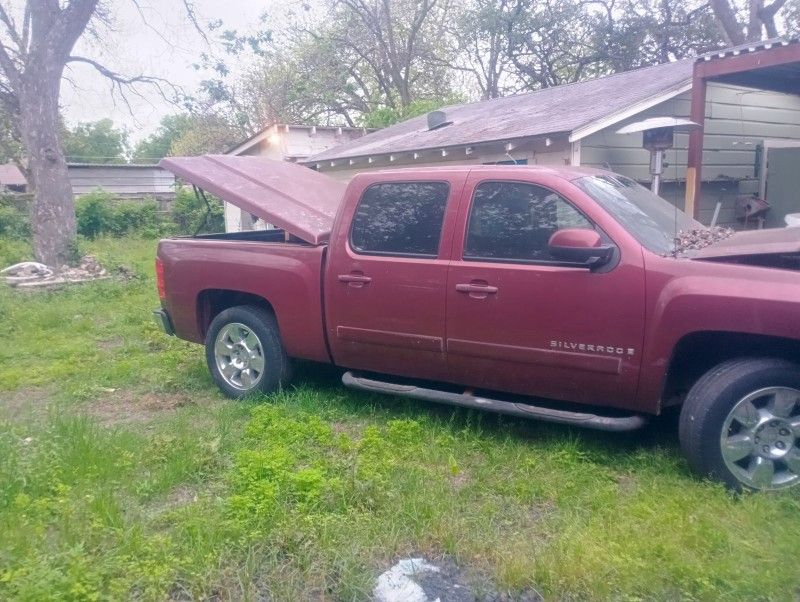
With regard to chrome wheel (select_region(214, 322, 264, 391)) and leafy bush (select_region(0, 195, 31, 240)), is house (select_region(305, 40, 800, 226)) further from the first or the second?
leafy bush (select_region(0, 195, 31, 240))

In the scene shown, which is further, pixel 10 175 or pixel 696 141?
pixel 10 175

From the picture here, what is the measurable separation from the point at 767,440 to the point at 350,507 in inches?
88.3

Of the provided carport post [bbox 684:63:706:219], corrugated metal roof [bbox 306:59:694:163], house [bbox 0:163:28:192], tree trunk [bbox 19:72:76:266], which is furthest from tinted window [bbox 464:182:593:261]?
house [bbox 0:163:28:192]

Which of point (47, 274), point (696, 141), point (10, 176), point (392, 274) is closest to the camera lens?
point (392, 274)

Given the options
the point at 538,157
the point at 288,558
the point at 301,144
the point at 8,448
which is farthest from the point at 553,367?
the point at 301,144

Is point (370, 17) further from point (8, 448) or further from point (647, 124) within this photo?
point (8, 448)

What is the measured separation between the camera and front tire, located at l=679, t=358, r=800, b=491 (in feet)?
13.3

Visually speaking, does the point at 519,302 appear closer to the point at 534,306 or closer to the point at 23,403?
the point at 534,306

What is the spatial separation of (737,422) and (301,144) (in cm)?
1606

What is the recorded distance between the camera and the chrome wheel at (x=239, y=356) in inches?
242

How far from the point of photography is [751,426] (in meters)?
4.09

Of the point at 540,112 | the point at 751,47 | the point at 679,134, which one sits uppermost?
the point at 751,47

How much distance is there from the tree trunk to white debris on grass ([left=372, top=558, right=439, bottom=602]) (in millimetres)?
13249

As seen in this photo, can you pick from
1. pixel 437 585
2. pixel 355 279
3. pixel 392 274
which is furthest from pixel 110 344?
pixel 437 585
